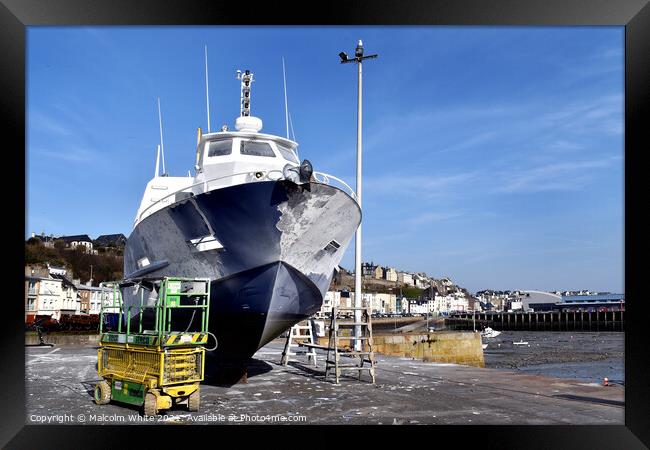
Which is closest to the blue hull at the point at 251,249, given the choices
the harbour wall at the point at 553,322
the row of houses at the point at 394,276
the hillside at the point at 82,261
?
the hillside at the point at 82,261

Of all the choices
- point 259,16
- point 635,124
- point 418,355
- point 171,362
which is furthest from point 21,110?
point 418,355

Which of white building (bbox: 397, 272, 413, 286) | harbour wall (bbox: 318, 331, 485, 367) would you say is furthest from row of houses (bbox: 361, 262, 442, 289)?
harbour wall (bbox: 318, 331, 485, 367)

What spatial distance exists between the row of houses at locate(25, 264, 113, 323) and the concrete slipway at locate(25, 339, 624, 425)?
34.2 m

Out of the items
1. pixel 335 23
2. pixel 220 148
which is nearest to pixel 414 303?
pixel 220 148

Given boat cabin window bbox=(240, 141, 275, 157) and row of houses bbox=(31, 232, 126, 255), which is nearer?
boat cabin window bbox=(240, 141, 275, 157)

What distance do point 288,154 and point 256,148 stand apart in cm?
83

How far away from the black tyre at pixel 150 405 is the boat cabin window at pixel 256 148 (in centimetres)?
545

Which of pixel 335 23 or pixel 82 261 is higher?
pixel 335 23

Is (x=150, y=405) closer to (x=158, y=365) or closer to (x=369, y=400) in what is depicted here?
(x=158, y=365)

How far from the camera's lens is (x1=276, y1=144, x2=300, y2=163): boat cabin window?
11.7 m

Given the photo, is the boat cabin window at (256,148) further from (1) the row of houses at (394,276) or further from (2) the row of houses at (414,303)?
(1) the row of houses at (394,276)

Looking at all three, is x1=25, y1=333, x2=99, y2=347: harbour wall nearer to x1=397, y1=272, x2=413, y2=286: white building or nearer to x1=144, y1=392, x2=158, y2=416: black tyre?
x1=144, y1=392, x2=158, y2=416: black tyre

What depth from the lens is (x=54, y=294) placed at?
48.0 m

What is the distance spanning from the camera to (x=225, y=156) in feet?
36.3
